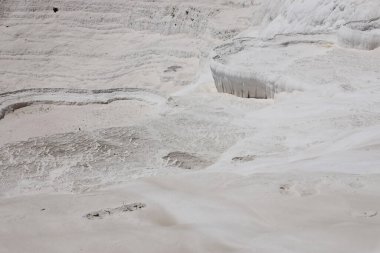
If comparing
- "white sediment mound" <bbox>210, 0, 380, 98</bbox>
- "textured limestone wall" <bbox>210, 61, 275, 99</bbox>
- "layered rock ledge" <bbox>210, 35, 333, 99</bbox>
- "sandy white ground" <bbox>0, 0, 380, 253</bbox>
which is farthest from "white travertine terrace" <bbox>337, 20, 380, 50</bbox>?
"textured limestone wall" <bbox>210, 61, 275, 99</bbox>

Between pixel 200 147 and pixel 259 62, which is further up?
pixel 259 62

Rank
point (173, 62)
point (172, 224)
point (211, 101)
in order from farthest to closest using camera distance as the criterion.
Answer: point (173, 62) < point (211, 101) < point (172, 224)

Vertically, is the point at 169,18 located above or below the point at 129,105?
above

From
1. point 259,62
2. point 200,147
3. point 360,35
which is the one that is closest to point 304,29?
point 360,35

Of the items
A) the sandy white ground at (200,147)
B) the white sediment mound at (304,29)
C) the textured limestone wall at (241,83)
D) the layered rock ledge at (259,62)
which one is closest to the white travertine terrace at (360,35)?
the white sediment mound at (304,29)

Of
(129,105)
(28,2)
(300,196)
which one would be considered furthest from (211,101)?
(28,2)

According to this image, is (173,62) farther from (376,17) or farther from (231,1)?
(376,17)

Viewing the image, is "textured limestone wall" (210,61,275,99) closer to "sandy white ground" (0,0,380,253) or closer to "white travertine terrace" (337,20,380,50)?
"sandy white ground" (0,0,380,253)

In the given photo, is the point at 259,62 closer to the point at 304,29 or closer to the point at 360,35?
the point at 360,35
